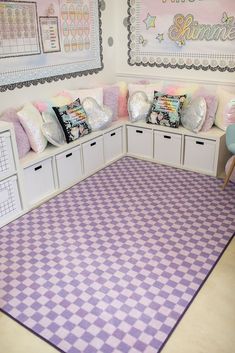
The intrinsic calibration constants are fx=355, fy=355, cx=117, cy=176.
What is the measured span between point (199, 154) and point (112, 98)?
1.17 meters

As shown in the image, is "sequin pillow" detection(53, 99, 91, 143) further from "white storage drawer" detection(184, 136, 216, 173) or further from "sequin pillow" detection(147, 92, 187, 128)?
"white storage drawer" detection(184, 136, 216, 173)

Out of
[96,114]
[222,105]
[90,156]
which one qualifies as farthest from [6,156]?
[222,105]

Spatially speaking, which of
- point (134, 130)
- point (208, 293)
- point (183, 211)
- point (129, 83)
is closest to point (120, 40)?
point (129, 83)

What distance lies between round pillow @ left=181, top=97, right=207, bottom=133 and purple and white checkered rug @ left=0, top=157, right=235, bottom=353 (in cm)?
54

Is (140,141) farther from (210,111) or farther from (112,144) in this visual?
(210,111)

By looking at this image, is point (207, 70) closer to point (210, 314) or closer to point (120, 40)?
point (120, 40)

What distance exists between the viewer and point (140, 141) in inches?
162

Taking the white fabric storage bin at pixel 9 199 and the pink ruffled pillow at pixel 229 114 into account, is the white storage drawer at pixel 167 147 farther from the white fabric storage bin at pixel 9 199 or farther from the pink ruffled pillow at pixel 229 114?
the white fabric storage bin at pixel 9 199

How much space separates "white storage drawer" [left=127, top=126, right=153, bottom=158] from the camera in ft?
13.2

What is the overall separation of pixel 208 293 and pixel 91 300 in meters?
0.72

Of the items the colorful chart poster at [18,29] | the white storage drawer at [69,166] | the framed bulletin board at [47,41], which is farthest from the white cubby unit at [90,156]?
the colorful chart poster at [18,29]

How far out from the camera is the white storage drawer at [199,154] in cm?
364

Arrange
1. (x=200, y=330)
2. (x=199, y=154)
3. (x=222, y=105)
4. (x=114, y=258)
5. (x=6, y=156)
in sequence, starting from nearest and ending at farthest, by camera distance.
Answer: (x=200, y=330) < (x=114, y=258) < (x=6, y=156) < (x=222, y=105) < (x=199, y=154)

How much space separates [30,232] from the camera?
286cm
